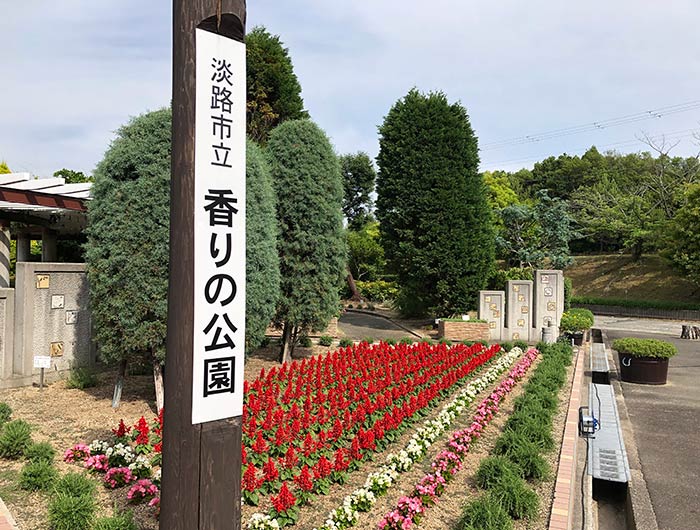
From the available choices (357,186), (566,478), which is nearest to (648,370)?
(566,478)

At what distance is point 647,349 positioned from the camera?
11.5 meters

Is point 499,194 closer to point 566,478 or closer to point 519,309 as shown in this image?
point 519,309

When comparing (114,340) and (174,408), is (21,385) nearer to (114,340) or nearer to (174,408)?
(114,340)

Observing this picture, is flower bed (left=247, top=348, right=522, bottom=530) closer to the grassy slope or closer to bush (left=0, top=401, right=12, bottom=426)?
bush (left=0, top=401, right=12, bottom=426)

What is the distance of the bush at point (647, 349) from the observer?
11.4 meters

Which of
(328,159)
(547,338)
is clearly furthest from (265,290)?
(547,338)

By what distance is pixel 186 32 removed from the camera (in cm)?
256

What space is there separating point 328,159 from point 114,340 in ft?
18.1

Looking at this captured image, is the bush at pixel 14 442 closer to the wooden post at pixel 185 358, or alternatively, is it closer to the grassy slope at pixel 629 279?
the wooden post at pixel 185 358

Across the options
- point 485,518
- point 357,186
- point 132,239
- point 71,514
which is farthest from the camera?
point 357,186

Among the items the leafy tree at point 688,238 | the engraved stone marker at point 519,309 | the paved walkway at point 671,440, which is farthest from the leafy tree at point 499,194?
the paved walkway at point 671,440

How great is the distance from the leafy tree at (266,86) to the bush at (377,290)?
12.2 m

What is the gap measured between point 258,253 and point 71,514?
14.7 feet

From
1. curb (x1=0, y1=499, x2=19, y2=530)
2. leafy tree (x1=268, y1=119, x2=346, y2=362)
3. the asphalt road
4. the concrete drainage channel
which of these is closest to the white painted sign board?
curb (x1=0, y1=499, x2=19, y2=530)
